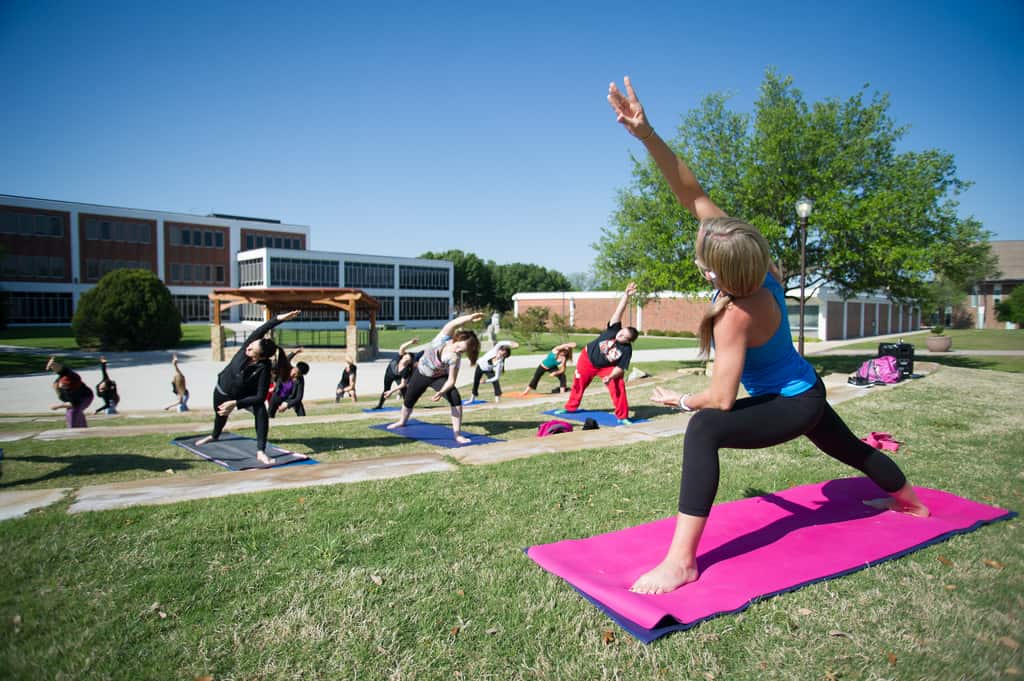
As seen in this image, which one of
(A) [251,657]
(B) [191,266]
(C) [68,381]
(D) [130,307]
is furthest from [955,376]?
(B) [191,266]

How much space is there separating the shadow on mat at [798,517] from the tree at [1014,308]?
62.9 meters

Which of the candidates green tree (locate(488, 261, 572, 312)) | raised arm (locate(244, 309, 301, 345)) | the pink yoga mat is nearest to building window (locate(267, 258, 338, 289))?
green tree (locate(488, 261, 572, 312))

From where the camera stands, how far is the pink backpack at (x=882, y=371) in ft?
40.8

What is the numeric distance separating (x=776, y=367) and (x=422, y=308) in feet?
222

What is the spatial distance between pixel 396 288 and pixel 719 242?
213 feet

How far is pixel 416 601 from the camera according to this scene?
2.87 metres

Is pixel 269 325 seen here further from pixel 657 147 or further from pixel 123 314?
pixel 123 314

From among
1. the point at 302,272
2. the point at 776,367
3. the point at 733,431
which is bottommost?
the point at 733,431

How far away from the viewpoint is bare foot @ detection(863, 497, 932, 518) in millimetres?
4027

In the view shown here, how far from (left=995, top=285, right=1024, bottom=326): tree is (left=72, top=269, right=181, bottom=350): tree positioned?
66098mm

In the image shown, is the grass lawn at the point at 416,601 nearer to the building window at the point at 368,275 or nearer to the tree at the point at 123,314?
the tree at the point at 123,314

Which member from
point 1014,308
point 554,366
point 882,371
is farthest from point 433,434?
point 1014,308

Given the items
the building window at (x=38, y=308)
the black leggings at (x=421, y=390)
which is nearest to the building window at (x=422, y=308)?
the building window at (x=38, y=308)

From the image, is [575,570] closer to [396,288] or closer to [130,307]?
[130,307]
